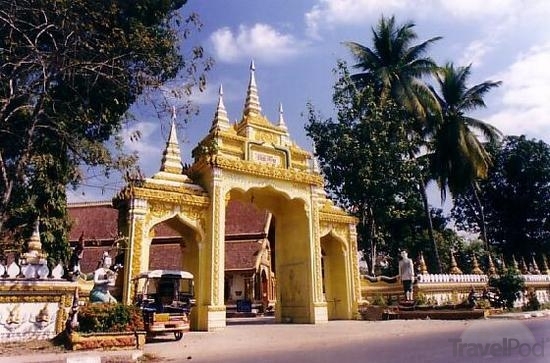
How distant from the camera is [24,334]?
32.0ft

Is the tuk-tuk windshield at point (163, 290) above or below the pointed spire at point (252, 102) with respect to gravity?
below

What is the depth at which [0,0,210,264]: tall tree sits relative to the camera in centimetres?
959

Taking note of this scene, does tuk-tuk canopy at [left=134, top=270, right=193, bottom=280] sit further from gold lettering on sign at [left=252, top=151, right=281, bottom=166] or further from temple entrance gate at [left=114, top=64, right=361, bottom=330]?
gold lettering on sign at [left=252, top=151, right=281, bottom=166]

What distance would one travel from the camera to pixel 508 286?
1778 centimetres

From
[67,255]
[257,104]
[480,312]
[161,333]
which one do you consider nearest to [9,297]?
[161,333]

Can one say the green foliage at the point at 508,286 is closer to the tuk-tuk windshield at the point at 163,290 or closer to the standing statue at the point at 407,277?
the standing statue at the point at 407,277

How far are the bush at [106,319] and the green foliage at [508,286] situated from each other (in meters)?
15.3

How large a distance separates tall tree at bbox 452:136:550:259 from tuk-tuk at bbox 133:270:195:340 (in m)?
30.2

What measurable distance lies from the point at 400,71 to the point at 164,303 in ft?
62.5

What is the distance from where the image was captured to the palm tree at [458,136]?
25375 mm

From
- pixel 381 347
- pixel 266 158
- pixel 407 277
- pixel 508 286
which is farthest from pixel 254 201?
pixel 508 286

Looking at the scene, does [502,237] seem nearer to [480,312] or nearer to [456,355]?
[480,312]

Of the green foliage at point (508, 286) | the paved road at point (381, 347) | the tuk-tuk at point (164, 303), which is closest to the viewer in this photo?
the paved road at point (381, 347)
